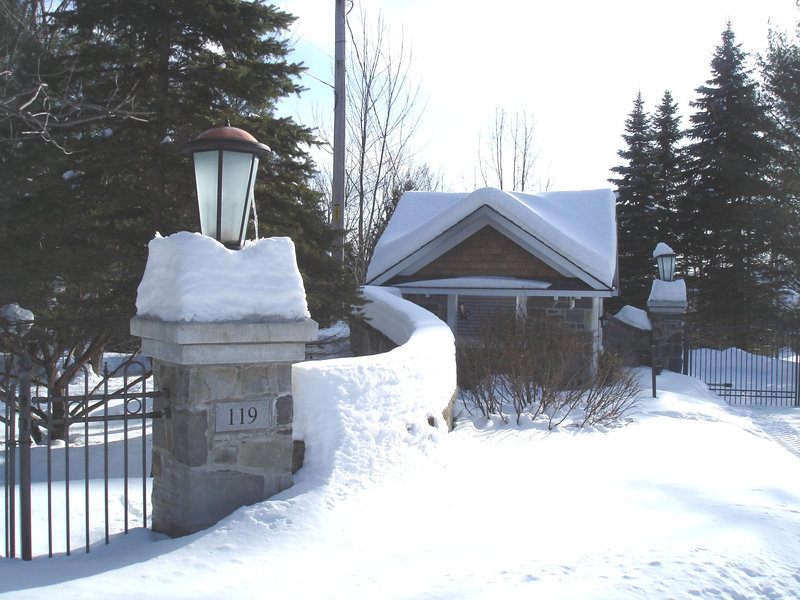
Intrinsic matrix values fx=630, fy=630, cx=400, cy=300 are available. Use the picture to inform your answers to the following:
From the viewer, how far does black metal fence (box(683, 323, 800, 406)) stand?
44.0ft

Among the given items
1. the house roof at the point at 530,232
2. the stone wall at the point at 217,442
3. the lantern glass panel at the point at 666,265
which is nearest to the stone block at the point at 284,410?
the stone wall at the point at 217,442

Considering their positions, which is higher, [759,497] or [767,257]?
[767,257]

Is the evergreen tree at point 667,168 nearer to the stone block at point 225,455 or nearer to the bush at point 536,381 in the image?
the bush at point 536,381

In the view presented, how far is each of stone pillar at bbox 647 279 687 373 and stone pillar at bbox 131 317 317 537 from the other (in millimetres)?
12215

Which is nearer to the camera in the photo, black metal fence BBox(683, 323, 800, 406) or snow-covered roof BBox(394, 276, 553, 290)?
snow-covered roof BBox(394, 276, 553, 290)

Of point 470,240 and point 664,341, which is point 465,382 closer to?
point 470,240

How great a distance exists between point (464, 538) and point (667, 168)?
24.8 metres

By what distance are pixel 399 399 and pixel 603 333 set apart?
11.4 m

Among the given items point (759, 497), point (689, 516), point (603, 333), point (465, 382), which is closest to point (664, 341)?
point (603, 333)

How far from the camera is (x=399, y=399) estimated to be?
178 inches

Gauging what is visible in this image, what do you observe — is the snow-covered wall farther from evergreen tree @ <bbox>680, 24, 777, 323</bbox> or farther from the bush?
evergreen tree @ <bbox>680, 24, 777, 323</bbox>

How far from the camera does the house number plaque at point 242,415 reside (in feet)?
11.9

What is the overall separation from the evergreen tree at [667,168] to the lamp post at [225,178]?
2284cm

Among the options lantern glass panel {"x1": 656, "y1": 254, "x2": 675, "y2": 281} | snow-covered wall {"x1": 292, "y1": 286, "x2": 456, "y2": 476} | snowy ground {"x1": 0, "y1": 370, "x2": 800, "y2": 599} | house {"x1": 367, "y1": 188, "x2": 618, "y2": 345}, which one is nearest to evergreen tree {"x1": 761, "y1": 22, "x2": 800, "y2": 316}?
lantern glass panel {"x1": 656, "y1": 254, "x2": 675, "y2": 281}
